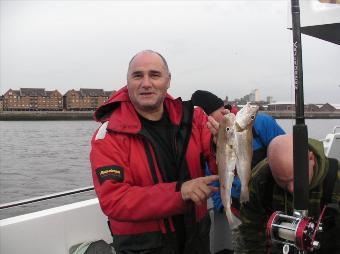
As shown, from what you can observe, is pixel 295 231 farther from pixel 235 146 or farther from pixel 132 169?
pixel 132 169

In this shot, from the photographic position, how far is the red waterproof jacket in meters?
2.42

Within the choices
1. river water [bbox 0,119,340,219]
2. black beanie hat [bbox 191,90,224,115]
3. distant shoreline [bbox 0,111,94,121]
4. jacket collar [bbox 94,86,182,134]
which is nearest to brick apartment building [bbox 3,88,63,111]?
distant shoreline [bbox 0,111,94,121]

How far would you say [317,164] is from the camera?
2527 millimetres

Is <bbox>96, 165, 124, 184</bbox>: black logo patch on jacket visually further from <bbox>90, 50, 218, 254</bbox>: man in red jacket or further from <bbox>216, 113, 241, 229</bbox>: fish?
<bbox>216, 113, 241, 229</bbox>: fish

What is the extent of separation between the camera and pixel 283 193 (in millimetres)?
2721

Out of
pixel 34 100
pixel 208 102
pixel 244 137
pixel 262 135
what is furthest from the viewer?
pixel 34 100

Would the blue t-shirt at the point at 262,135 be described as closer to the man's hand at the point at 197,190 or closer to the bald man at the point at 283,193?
the bald man at the point at 283,193

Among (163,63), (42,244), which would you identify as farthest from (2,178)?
(163,63)

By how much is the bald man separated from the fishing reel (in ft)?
A: 0.81

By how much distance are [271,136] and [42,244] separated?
2.45m

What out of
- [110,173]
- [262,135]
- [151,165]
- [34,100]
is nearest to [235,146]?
[151,165]

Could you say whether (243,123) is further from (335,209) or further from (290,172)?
(335,209)

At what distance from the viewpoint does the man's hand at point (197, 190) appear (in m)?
2.37

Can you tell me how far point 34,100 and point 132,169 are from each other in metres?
58.7
